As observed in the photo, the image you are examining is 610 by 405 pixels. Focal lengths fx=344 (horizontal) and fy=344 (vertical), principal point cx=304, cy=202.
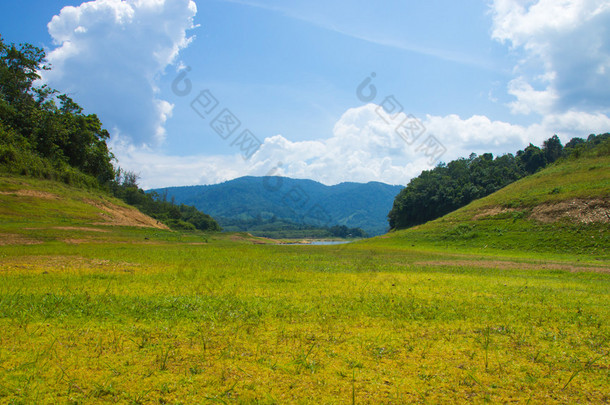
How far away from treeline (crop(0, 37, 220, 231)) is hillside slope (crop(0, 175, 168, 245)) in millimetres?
4784

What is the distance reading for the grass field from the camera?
519 cm

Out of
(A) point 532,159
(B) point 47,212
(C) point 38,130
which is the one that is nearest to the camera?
(B) point 47,212

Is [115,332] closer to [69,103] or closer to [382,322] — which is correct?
[382,322]

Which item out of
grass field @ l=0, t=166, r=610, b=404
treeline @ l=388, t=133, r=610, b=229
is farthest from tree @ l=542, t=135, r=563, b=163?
grass field @ l=0, t=166, r=610, b=404

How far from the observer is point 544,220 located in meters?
42.0

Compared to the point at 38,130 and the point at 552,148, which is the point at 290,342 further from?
the point at 552,148

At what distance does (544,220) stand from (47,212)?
5703cm

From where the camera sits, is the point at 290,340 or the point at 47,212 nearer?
the point at 290,340

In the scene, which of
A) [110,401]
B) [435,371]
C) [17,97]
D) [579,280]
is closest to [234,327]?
[110,401]

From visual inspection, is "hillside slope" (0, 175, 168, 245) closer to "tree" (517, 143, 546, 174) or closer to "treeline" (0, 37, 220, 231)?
"treeline" (0, 37, 220, 231)

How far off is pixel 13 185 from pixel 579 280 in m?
52.5

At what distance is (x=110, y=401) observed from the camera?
474cm

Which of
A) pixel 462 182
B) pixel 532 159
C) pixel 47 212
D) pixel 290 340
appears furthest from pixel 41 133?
pixel 532 159

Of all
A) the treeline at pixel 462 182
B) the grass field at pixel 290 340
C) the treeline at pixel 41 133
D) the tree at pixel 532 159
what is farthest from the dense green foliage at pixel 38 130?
the tree at pixel 532 159
